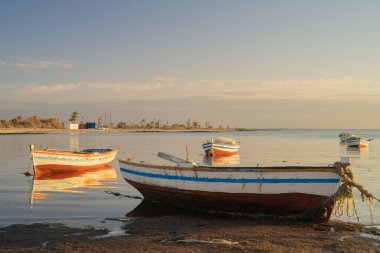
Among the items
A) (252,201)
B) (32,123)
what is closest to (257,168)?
(252,201)

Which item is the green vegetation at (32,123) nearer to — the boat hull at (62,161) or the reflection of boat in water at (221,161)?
the reflection of boat in water at (221,161)

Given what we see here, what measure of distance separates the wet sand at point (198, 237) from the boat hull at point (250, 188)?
0.55 metres

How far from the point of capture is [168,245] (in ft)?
30.0

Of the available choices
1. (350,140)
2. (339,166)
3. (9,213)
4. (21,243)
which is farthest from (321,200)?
(350,140)

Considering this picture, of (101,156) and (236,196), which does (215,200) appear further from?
(101,156)

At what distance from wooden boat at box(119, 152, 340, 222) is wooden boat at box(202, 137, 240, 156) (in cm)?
2760

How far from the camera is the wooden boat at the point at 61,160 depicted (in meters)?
25.4

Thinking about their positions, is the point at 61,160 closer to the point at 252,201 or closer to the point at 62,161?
the point at 62,161

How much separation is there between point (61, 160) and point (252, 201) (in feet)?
56.3

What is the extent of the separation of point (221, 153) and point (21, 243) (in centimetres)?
3493

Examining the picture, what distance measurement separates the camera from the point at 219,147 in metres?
43.6

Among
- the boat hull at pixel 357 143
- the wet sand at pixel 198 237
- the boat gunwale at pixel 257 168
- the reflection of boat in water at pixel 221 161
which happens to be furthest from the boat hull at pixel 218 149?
the wet sand at pixel 198 237

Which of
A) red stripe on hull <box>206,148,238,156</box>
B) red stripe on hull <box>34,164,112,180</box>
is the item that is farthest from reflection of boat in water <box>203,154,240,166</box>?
red stripe on hull <box>34,164,112,180</box>

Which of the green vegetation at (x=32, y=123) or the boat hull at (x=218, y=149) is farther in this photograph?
the green vegetation at (x=32, y=123)
